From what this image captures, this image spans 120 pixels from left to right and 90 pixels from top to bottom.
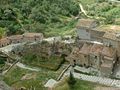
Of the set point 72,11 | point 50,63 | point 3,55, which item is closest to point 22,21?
point 72,11

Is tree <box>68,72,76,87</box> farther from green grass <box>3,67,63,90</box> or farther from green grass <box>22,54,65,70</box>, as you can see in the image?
green grass <box>22,54,65,70</box>

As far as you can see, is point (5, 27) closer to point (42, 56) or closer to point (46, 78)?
point (42, 56)

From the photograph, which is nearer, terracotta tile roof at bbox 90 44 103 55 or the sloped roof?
the sloped roof

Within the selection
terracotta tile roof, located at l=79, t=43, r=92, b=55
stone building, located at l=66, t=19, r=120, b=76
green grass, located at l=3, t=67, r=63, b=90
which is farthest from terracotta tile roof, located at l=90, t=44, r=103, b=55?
green grass, located at l=3, t=67, r=63, b=90

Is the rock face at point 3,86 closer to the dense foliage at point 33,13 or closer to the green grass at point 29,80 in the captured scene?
the green grass at point 29,80

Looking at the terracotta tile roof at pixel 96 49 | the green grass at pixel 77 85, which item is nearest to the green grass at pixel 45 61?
the green grass at pixel 77 85

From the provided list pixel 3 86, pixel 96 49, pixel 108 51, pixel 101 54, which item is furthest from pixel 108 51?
pixel 3 86
